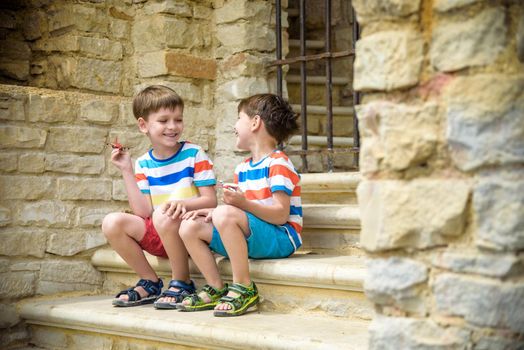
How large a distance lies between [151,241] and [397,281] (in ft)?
6.11

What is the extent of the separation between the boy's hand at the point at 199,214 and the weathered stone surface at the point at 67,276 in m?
0.98

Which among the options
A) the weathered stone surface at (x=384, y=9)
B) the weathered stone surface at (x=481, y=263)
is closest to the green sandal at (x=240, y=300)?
the weathered stone surface at (x=481, y=263)

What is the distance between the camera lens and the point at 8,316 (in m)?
3.94

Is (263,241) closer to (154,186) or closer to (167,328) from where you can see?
(167,328)

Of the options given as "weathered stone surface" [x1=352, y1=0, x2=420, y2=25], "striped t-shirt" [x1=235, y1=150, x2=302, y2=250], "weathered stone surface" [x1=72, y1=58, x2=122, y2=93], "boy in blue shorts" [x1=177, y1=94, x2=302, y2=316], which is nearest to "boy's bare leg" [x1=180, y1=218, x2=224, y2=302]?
"boy in blue shorts" [x1=177, y1=94, x2=302, y2=316]

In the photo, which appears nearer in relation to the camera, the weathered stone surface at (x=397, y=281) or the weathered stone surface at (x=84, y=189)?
the weathered stone surface at (x=397, y=281)

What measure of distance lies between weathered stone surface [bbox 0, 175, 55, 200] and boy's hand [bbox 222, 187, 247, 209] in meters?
Answer: 1.20

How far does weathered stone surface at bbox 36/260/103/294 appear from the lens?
4.15 m

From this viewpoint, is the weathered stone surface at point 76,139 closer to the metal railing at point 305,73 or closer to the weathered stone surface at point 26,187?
the weathered stone surface at point 26,187

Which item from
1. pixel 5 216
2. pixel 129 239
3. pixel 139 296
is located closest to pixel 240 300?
pixel 139 296

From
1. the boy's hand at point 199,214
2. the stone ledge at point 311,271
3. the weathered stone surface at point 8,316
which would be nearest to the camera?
the stone ledge at point 311,271

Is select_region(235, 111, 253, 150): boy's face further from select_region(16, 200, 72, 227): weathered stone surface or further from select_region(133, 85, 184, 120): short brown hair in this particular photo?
select_region(16, 200, 72, 227): weathered stone surface

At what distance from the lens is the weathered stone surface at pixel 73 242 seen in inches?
164

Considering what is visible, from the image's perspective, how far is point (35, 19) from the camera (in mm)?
4676
